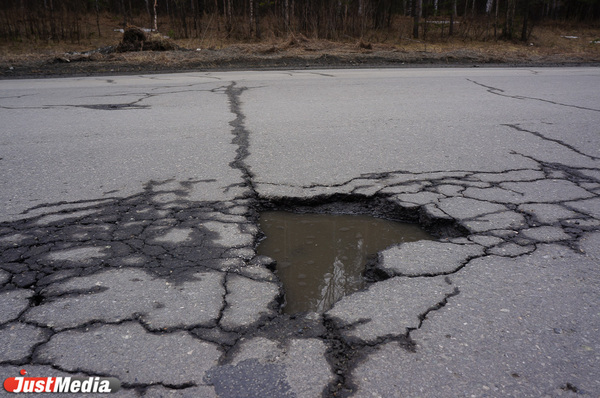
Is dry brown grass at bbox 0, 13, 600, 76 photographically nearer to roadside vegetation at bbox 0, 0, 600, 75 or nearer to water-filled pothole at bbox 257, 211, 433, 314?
roadside vegetation at bbox 0, 0, 600, 75

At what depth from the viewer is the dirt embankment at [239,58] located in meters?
11.1

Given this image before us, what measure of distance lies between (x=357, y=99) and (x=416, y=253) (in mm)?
4727

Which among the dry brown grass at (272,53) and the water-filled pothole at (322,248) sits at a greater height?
the dry brown grass at (272,53)

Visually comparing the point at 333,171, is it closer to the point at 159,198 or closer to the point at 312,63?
the point at 159,198

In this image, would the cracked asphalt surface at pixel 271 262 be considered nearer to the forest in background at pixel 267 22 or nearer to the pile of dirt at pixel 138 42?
the pile of dirt at pixel 138 42

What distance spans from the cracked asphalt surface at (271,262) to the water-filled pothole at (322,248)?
13cm

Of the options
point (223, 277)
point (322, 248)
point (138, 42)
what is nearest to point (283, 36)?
point (138, 42)

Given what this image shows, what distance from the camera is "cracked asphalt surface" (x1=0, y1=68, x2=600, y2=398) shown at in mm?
1933

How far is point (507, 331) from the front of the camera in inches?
84.0

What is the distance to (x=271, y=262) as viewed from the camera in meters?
2.81

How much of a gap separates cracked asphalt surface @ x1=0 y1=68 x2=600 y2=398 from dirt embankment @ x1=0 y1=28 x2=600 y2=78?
17.8 ft

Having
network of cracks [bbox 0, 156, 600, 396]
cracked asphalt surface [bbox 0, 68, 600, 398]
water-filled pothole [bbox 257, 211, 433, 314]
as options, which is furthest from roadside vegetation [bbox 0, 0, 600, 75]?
water-filled pothole [bbox 257, 211, 433, 314]

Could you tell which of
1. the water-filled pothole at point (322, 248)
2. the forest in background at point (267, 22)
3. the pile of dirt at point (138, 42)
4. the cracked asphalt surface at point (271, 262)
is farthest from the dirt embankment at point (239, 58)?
the water-filled pothole at point (322, 248)

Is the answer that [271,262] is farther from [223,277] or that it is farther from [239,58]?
[239,58]
